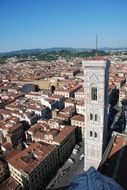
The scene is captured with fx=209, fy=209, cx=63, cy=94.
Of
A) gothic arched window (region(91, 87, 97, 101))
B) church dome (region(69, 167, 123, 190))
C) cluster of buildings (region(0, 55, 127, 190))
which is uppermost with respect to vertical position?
church dome (region(69, 167, 123, 190))

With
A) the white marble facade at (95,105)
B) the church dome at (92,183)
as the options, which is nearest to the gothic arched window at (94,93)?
the white marble facade at (95,105)

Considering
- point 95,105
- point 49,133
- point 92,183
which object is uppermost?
point 92,183

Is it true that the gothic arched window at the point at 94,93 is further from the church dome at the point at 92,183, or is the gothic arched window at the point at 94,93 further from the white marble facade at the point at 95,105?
the church dome at the point at 92,183

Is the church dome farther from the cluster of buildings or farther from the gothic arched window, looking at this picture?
the gothic arched window

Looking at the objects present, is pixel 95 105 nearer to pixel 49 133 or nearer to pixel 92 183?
pixel 49 133

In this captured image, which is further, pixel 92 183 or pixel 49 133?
pixel 49 133

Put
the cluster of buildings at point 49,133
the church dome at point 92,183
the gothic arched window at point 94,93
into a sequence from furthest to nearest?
1. the cluster of buildings at point 49,133
2. the gothic arched window at point 94,93
3. the church dome at point 92,183

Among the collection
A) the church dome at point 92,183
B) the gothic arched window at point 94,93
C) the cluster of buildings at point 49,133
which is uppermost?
the church dome at point 92,183

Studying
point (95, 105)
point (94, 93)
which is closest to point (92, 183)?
point (94, 93)

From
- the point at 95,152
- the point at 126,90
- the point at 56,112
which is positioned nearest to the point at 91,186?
the point at 95,152

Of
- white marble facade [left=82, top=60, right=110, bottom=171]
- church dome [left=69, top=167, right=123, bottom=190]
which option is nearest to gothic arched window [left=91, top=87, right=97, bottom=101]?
white marble facade [left=82, top=60, right=110, bottom=171]
